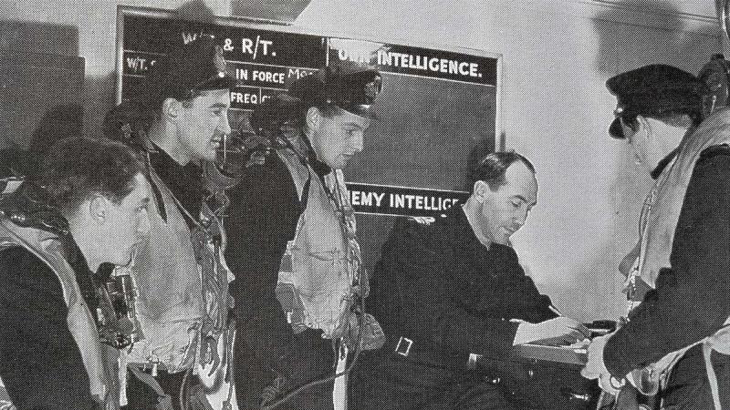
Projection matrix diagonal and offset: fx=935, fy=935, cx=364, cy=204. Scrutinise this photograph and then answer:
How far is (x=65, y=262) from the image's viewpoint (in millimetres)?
2141

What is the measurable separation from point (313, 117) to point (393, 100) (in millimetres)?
220

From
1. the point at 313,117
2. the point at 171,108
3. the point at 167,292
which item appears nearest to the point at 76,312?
the point at 167,292

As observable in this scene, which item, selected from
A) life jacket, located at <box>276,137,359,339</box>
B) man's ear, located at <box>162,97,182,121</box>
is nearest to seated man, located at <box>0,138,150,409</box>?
man's ear, located at <box>162,97,182,121</box>

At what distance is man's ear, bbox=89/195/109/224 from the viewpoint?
7.22 feet

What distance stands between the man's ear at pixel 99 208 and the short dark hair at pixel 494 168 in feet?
3.14

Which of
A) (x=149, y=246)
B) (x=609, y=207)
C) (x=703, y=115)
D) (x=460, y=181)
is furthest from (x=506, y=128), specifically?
(x=149, y=246)

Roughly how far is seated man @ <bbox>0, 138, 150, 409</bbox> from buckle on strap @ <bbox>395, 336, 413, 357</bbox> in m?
0.72

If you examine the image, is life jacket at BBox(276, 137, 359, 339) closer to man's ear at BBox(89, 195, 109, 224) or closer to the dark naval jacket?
the dark naval jacket

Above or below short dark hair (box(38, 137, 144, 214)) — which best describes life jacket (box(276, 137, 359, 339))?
below

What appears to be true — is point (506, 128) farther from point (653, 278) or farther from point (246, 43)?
point (246, 43)

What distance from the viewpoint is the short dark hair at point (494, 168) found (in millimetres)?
2518

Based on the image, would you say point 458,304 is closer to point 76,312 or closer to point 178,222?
point 178,222

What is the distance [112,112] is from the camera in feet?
7.34

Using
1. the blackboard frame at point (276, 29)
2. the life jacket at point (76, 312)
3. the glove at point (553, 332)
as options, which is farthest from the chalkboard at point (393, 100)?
the life jacket at point (76, 312)
